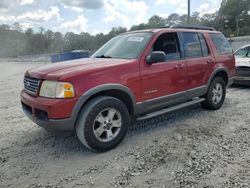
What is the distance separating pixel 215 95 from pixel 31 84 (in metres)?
4.21

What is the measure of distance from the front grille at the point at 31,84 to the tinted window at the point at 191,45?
297 cm

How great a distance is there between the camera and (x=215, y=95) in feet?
20.8

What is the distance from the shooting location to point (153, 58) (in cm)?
453

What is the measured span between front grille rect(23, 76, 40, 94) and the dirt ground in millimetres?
961

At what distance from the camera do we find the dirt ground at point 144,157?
3328 millimetres

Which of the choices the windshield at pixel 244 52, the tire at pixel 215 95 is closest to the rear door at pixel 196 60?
the tire at pixel 215 95

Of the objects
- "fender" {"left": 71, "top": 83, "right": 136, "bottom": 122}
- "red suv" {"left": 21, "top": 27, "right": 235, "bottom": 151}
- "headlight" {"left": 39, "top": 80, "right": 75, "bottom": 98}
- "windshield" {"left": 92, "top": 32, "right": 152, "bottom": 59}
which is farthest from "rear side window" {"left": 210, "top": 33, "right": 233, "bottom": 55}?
"headlight" {"left": 39, "top": 80, "right": 75, "bottom": 98}

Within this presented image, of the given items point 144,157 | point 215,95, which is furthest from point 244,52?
point 144,157

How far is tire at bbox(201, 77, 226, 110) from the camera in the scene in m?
6.13

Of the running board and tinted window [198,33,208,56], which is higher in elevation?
tinted window [198,33,208,56]

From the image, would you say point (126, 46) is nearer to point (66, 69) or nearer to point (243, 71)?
point (66, 69)

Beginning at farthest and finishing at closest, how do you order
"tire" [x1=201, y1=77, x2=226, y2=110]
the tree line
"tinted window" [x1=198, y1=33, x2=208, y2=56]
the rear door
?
the tree line, "tire" [x1=201, y1=77, x2=226, y2=110], "tinted window" [x1=198, y1=33, x2=208, y2=56], the rear door

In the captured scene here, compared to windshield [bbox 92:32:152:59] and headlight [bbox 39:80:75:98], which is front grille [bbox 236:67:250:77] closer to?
windshield [bbox 92:32:152:59]

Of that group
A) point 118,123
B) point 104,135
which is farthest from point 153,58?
point 104,135
